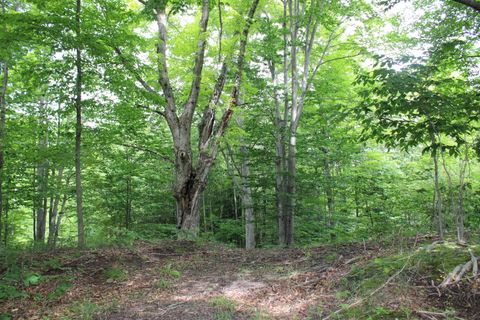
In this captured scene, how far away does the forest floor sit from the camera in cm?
329

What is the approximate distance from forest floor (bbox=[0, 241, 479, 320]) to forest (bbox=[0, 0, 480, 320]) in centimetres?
3

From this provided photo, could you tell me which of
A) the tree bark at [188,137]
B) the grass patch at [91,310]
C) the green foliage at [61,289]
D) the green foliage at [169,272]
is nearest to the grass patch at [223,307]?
the grass patch at [91,310]

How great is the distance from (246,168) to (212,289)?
30.1ft

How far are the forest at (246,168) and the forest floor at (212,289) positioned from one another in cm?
3

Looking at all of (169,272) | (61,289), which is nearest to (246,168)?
(169,272)

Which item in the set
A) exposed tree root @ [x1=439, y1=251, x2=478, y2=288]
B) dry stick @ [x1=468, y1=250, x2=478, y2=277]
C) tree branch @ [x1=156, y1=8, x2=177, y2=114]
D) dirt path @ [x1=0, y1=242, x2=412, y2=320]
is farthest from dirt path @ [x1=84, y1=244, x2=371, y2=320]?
tree branch @ [x1=156, y1=8, x2=177, y2=114]

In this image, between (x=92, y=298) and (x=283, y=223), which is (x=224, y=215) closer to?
(x=283, y=223)

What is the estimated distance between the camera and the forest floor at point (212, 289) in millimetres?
3295

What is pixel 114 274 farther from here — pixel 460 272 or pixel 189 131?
pixel 460 272

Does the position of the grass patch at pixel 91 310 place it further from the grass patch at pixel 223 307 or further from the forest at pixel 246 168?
the grass patch at pixel 223 307

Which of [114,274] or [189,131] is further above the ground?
[189,131]

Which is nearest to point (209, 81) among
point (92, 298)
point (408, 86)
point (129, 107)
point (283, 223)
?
point (129, 107)

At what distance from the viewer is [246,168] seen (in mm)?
13609

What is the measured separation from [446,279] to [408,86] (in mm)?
2644
